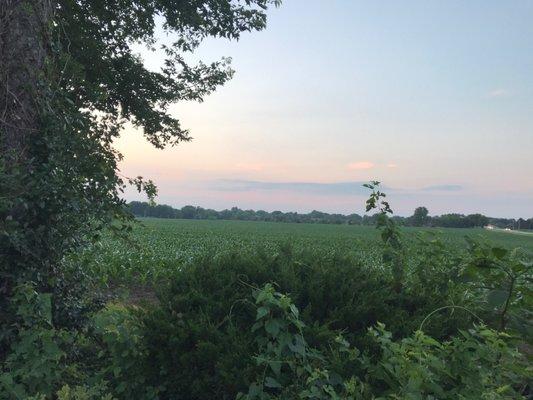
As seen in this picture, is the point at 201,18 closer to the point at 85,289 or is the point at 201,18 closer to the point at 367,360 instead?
the point at 85,289


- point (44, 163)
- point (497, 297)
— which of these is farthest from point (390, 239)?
point (44, 163)

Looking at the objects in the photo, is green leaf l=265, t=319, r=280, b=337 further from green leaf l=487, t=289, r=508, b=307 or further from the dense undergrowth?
green leaf l=487, t=289, r=508, b=307

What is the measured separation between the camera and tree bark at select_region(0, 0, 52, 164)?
4668 mm

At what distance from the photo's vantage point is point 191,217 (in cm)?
11375

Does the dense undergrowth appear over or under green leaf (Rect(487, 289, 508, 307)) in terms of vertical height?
under

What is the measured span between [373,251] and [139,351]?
997 inches

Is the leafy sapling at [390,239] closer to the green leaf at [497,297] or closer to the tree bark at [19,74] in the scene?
the green leaf at [497,297]

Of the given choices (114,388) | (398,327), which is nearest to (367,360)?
(398,327)

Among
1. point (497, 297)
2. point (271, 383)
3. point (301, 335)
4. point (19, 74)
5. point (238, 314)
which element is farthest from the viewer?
point (19, 74)

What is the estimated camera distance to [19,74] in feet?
15.6

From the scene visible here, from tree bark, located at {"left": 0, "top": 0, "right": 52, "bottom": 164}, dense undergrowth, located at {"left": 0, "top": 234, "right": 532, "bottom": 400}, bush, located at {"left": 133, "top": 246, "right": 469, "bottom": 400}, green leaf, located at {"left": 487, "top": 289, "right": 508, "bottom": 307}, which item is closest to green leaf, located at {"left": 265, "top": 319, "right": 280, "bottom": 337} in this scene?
dense undergrowth, located at {"left": 0, "top": 234, "right": 532, "bottom": 400}

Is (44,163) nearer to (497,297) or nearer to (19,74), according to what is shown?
(19,74)

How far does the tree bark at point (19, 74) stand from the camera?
4.67m

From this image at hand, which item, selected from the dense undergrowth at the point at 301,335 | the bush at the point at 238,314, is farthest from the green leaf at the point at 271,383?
the bush at the point at 238,314
